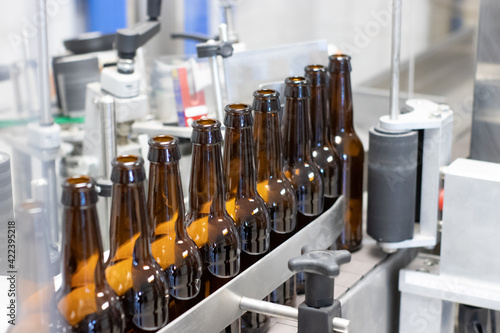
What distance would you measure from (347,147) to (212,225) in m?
0.36

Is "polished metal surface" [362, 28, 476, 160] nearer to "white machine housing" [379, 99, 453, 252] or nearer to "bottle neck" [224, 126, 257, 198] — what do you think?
"white machine housing" [379, 99, 453, 252]

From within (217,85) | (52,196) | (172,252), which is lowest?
(52,196)

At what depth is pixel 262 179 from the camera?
818 millimetres

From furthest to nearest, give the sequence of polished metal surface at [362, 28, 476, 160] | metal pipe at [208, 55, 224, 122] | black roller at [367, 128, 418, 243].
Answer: polished metal surface at [362, 28, 476, 160] → metal pipe at [208, 55, 224, 122] → black roller at [367, 128, 418, 243]

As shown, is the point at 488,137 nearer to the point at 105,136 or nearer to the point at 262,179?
the point at 262,179

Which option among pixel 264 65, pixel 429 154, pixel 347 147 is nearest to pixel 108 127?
pixel 264 65

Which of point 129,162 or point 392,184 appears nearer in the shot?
point 129,162

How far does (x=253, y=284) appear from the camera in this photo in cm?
75

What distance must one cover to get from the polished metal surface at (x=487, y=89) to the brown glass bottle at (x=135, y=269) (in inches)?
28.6

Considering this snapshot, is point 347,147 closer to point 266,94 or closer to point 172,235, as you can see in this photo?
point 266,94

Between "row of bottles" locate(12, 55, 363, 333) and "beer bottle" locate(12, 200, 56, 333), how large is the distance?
0.04 ft

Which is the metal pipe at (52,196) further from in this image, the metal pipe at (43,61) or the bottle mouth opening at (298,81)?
the bottle mouth opening at (298,81)

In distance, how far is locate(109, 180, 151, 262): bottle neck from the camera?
23.3 inches

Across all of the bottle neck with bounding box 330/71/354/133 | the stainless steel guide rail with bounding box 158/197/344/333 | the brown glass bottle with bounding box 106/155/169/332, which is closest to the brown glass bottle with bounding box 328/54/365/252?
the bottle neck with bounding box 330/71/354/133
